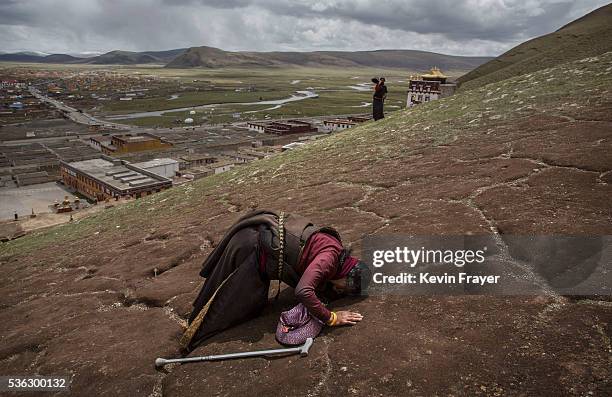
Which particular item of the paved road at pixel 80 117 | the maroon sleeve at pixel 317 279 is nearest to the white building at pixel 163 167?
the paved road at pixel 80 117

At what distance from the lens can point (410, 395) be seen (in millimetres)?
2408

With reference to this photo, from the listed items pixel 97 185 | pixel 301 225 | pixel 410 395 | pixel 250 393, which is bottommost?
pixel 97 185

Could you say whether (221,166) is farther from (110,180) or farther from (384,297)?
(384,297)

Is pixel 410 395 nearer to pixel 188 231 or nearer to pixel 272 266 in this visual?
pixel 272 266

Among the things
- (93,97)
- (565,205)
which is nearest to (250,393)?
(565,205)

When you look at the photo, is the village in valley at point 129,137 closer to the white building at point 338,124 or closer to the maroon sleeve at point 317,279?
the white building at point 338,124

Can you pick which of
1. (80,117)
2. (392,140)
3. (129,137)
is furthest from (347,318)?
(80,117)

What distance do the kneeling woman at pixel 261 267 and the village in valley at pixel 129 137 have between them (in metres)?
12.1

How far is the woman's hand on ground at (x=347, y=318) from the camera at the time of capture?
310 centimetres

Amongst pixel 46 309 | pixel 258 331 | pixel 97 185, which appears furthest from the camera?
pixel 97 185

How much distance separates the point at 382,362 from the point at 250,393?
0.86m

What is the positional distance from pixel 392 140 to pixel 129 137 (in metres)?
57.7

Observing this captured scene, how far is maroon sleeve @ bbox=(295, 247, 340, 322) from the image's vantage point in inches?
119

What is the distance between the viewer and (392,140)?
31.0 ft
